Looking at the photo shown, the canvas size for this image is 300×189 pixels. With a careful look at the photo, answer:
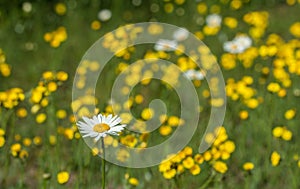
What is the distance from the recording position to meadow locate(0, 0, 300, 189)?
2564 mm

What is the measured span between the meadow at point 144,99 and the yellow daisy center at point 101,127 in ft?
1.09

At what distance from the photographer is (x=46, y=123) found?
306 cm

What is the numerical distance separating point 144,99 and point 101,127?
1445 millimetres

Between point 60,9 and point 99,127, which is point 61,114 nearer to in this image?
point 99,127

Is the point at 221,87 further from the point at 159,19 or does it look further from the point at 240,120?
the point at 159,19

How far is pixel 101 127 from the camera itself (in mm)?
2035

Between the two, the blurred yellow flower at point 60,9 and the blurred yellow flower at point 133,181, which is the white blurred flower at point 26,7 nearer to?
the blurred yellow flower at point 60,9

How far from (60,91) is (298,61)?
1.37m

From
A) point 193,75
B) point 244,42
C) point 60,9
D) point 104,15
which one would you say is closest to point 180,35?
point 244,42

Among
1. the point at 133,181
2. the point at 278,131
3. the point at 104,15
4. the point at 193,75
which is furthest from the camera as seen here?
the point at 104,15

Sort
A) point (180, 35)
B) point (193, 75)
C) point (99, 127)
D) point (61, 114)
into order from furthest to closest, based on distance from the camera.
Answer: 1. point (180, 35)
2. point (193, 75)
3. point (61, 114)
4. point (99, 127)

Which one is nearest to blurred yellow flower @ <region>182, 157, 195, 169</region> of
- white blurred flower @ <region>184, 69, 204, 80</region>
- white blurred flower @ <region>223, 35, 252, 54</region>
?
white blurred flower @ <region>184, 69, 204, 80</region>

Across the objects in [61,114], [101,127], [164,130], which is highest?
[61,114]

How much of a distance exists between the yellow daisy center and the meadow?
33 cm
